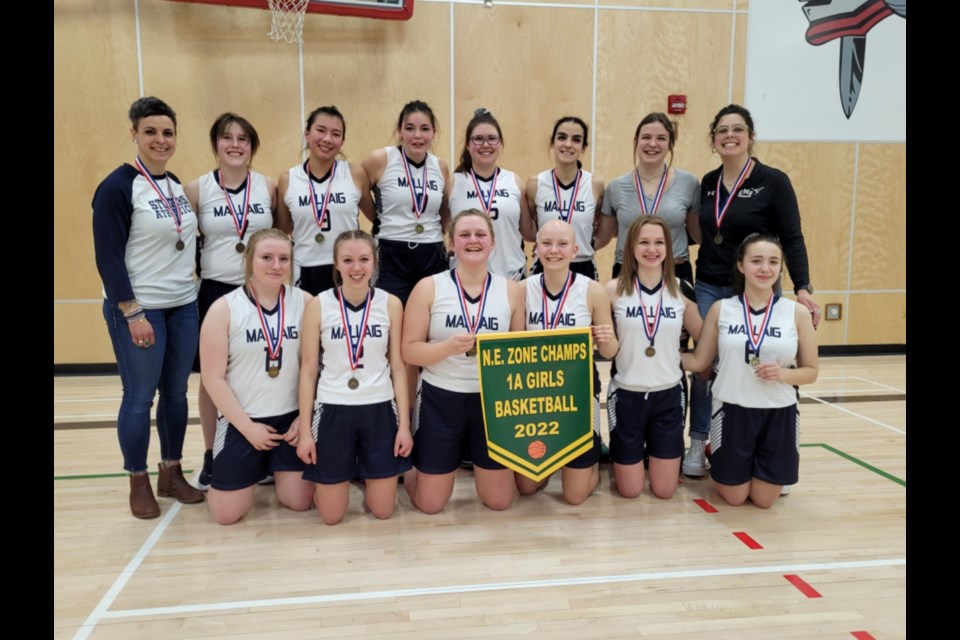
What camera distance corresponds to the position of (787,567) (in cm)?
310

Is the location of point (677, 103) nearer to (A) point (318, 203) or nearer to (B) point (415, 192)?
(B) point (415, 192)

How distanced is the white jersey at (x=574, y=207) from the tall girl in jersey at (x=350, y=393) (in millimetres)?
1222

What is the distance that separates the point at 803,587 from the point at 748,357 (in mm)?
1180

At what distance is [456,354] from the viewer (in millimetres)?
3486

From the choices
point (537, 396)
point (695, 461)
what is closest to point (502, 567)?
point (537, 396)

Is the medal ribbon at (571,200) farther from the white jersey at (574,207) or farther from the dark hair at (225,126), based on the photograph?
the dark hair at (225,126)

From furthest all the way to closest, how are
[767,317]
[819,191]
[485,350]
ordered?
1. [819,191]
2. [767,317]
3. [485,350]

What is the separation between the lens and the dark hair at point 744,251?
3.70m

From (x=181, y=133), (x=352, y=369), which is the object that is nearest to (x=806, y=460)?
(x=352, y=369)

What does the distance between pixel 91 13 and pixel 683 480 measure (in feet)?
21.7

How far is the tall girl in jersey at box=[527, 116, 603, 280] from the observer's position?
414 centimetres

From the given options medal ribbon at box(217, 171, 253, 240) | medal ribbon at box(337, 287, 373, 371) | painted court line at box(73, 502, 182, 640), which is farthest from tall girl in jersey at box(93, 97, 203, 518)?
medal ribbon at box(337, 287, 373, 371)

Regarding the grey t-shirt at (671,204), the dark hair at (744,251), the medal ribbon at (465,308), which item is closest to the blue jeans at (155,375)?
the medal ribbon at (465,308)

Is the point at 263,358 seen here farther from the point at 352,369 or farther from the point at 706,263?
the point at 706,263
